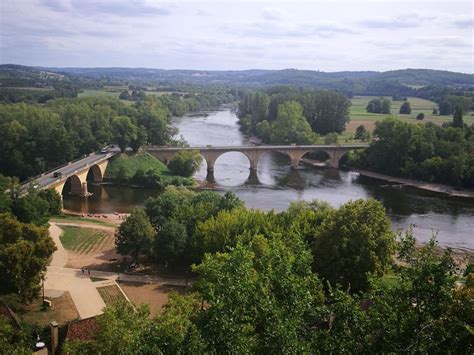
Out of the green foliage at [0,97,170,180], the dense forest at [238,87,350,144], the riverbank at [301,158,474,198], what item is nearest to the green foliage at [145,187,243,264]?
the green foliage at [0,97,170,180]

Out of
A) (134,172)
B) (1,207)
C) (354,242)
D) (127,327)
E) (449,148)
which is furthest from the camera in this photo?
→ (449,148)

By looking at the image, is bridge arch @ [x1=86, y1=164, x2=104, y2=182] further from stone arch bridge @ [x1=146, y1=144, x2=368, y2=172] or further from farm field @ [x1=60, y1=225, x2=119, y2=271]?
farm field @ [x1=60, y1=225, x2=119, y2=271]

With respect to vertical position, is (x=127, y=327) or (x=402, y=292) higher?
(x=402, y=292)

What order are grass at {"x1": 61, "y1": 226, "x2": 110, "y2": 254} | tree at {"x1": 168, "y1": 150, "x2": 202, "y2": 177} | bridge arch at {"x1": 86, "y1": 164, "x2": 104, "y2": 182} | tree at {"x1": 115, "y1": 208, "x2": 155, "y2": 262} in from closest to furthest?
1. tree at {"x1": 115, "y1": 208, "x2": 155, "y2": 262}
2. grass at {"x1": 61, "y1": 226, "x2": 110, "y2": 254}
3. bridge arch at {"x1": 86, "y1": 164, "x2": 104, "y2": 182}
4. tree at {"x1": 168, "y1": 150, "x2": 202, "y2": 177}

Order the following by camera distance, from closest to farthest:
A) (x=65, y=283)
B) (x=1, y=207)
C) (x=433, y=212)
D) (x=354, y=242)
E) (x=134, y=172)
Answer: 1. (x=354, y=242)
2. (x=65, y=283)
3. (x=1, y=207)
4. (x=433, y=212)
5. (x=134, y=172)

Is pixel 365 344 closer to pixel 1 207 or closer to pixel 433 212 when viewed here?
pixel 1 207

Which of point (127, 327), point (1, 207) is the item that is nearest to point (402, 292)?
point (127, 327)

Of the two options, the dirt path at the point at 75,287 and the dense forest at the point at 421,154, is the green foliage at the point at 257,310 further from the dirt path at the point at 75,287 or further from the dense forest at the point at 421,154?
the dense forest at the point at 421,154
